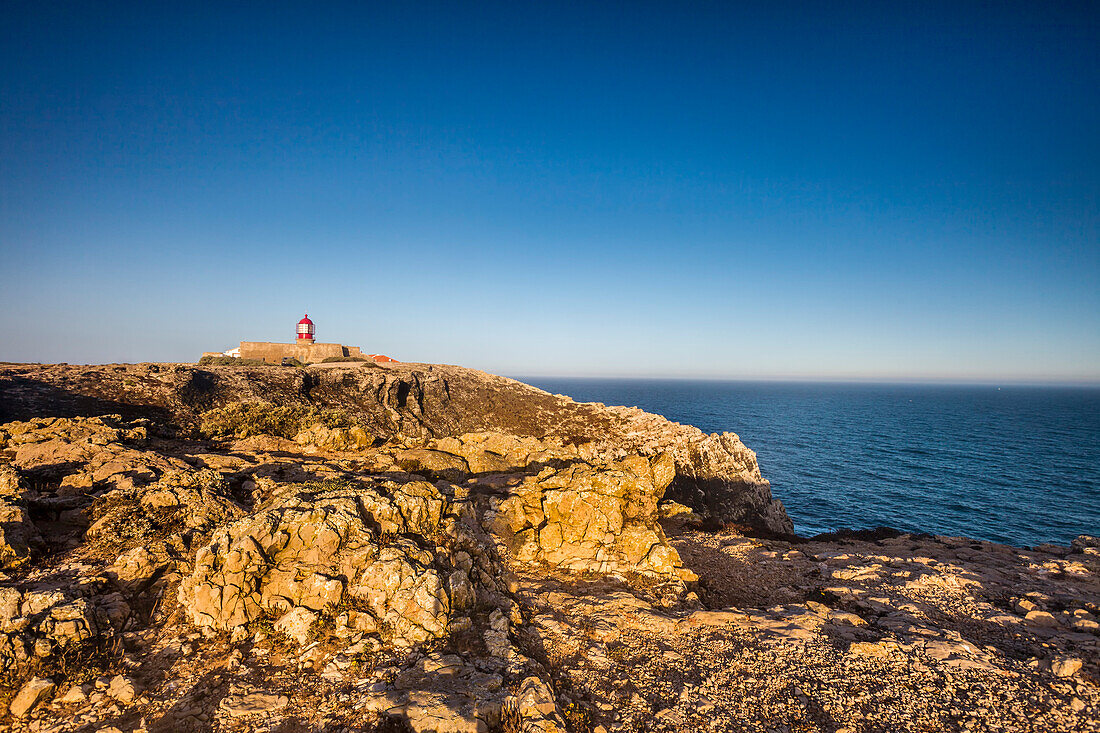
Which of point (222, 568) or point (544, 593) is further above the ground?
point (222, 568)

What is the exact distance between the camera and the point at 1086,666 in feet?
21.3

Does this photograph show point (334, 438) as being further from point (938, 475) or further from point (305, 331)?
point (938, 475)

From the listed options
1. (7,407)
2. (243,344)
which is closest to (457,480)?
(7,407)

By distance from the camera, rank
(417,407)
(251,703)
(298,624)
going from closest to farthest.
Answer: (251,703) < (298,624) < (417,407)

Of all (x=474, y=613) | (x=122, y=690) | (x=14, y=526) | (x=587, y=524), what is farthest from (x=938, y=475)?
(x=14, y=526)

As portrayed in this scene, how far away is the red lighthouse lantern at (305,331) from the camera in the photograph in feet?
181

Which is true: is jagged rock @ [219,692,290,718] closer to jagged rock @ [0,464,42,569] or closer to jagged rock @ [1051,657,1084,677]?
jagged rock @ [0,464,42,569]

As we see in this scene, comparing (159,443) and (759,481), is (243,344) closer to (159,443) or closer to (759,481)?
(159,443)

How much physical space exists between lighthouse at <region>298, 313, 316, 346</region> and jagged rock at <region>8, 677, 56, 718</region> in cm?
5572

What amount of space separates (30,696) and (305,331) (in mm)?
57777

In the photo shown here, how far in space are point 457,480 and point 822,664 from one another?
37.3 feet

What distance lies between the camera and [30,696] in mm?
4945

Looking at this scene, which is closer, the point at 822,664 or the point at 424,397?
the point at 822,664

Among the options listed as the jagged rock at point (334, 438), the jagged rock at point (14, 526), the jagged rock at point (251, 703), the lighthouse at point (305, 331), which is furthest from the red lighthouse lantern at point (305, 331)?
the jagged rock at point (251, 703)
